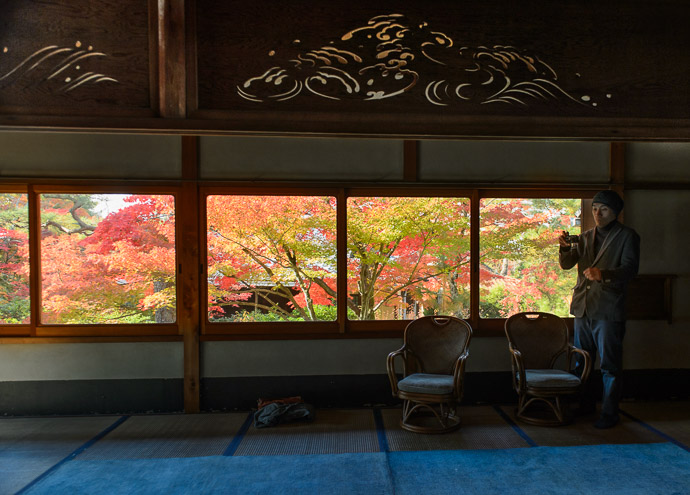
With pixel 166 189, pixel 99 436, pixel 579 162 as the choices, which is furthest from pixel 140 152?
pixel 579 162

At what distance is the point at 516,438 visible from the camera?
3.73 meters

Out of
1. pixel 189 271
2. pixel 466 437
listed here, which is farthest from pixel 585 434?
pixel 189 271

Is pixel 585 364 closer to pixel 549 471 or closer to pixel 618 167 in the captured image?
pixel 549 471

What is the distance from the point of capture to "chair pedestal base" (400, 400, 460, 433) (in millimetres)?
3838

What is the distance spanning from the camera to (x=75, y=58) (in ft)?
7.00

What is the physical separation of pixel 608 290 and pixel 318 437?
9.66 ft

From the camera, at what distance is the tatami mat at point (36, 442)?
10.4 ft

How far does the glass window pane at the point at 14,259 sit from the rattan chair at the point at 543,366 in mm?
4889

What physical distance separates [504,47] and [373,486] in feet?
9.32

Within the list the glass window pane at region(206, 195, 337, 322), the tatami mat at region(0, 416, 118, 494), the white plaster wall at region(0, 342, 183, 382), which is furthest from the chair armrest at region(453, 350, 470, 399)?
the tatami mat at region(0, 416, 118, 494)

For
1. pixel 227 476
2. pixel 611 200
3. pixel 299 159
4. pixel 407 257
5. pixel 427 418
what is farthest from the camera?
pixel 407 257

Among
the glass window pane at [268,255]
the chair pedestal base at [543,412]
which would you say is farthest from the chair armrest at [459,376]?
the glass window pane at [268,255]

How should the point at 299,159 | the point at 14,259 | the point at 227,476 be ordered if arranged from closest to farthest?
1. the point at 227,476
2. the point at 14,259
3. the point at 299,159

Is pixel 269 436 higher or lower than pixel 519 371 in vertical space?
lower
